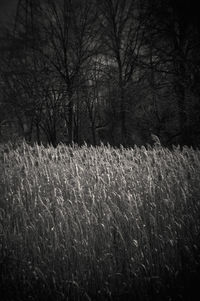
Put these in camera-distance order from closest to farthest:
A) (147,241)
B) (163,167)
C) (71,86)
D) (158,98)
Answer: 1. (147,241)
2. (163,167)
3. (71,86)
4. (158,98)

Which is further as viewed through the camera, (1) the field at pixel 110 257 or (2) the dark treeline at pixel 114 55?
(2) the dark treeline at pixel 114 55

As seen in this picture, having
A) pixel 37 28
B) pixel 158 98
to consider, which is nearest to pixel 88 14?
pixel 37 28

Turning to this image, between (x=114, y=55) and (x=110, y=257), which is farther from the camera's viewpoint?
(x=114, y=55)

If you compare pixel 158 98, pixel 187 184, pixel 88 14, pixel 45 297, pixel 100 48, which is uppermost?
pixel 88 14

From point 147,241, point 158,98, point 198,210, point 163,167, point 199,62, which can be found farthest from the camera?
point 158,98

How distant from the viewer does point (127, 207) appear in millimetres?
3000

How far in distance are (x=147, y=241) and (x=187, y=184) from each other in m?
1.12

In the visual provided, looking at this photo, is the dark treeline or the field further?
the dark treeline

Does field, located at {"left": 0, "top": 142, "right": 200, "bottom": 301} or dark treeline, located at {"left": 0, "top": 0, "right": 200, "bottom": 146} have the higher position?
dark treeline, located at {"left": 0, "top": 0, "right": 200, "bottom": 146}

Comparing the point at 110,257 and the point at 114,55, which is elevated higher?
the point at 114,55

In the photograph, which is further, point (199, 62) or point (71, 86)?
point (71, 86)

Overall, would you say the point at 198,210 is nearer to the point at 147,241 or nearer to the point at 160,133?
the point at 147,241

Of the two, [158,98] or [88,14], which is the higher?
[88,14]

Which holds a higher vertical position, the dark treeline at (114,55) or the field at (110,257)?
the dark treeline at (114,55)
